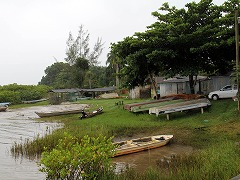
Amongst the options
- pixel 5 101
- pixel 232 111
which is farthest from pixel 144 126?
pixel 5 101

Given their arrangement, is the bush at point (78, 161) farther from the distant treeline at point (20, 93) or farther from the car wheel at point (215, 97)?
the distant treeline at point (20, 93)

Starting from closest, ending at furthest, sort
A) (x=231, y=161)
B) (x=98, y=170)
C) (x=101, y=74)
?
(x=98, y=170)
(x=231, y=161)
(x=101, y=74)

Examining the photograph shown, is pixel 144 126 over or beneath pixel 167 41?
beneath

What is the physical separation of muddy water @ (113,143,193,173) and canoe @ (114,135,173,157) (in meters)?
0.18

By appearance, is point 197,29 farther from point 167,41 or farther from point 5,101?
point 5,101

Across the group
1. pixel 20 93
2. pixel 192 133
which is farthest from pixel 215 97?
pixel 20 93

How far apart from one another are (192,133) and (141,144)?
11.8 feet

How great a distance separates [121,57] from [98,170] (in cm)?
1818

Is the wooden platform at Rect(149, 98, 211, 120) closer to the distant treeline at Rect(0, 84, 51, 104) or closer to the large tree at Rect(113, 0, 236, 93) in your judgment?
the large tree at Rect(113, 0, 236, 93)

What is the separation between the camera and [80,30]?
82.0 meters

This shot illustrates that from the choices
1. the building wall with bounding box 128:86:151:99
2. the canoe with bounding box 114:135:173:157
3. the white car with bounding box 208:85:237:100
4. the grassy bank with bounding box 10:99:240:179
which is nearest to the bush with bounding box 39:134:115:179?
the grassy bank with bounding box 10:99:240:179

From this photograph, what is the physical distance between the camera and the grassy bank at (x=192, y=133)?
25.2ft

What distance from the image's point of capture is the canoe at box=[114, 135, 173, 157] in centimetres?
1287

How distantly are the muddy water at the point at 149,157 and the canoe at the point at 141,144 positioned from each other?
0.58ft
